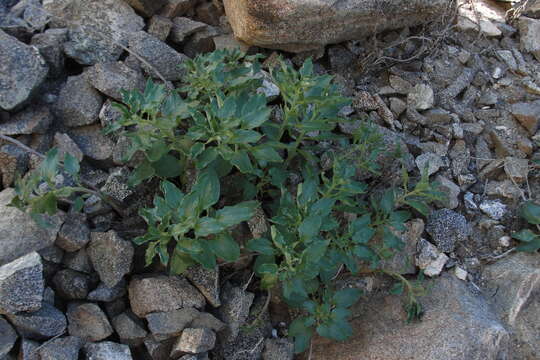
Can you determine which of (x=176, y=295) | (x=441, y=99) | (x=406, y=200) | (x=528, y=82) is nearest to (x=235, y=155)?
(x=176, y=295)

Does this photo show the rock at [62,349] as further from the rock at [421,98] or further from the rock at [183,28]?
the rock at [421,98]

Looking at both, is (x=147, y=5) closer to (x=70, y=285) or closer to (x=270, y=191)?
(x=270, y=191)

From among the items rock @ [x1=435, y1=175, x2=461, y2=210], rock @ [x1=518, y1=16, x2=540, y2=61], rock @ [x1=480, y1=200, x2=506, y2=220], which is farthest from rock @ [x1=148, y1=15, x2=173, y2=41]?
rock @ [x1=518, y1=16, x2=540, y2=61]

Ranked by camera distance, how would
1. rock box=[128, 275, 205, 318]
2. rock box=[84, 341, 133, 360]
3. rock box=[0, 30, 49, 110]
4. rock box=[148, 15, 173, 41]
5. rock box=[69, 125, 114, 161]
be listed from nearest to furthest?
rock box=[84, 341, 133, 360] < rock box=[128, 275, 205, 318] < rock box=[0, 30, 49, 110] < rock box=[69, 125, 114, 161] < rock box=[148, 15, 173, 41]

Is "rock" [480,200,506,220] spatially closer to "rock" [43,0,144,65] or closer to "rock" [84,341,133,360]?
"rock" [84,341,133,360]

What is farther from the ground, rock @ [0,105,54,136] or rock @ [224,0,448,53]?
rock @ [224,0,448,53]

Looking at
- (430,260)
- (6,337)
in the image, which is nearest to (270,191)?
(430,260)

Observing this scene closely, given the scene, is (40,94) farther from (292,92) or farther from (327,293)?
(327,293)

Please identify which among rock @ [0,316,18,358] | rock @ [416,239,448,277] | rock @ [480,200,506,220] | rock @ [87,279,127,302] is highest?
rock @ [0,316,18,358]

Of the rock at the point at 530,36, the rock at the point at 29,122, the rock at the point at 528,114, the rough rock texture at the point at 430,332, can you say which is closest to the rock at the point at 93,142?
the rock at the point at 29,122
